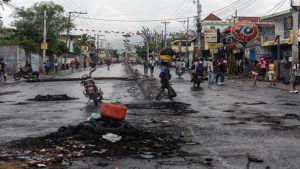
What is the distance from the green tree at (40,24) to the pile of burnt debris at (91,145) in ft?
172

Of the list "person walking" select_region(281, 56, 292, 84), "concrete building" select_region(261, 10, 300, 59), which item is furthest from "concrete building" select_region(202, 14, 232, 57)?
"person walking" select_region(281, 56, 292, 84)

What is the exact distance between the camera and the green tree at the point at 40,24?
67.7m

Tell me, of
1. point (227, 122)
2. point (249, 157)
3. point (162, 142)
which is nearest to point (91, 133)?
point (162, 142)

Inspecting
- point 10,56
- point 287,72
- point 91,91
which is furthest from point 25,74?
point 91,91

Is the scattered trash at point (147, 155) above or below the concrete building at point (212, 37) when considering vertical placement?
below

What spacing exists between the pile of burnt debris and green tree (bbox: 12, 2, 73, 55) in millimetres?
52427

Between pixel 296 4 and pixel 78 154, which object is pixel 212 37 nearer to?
pixel 296 4

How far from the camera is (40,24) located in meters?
71.0

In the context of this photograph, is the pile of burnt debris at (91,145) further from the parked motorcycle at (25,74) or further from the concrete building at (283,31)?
the concrete building at (283,31)

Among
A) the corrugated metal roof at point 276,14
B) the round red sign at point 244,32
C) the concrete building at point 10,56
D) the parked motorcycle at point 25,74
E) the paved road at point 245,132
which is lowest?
the paved road at point 245,132

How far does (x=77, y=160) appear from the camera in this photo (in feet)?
→ 24.3

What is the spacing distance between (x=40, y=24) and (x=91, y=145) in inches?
2555

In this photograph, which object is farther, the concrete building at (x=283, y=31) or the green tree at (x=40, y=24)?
the green tree at (x=40, y=24)

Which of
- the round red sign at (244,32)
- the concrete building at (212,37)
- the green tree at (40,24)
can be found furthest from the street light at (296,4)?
the green tree at (40,24)
